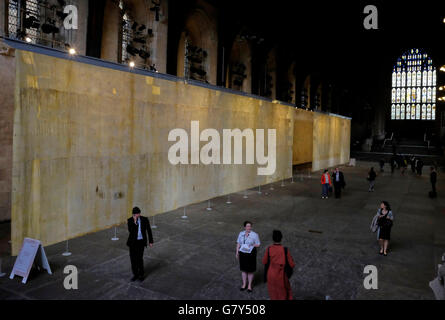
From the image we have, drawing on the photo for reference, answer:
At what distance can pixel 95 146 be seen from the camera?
10141 mm

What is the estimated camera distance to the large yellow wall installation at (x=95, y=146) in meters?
8.26

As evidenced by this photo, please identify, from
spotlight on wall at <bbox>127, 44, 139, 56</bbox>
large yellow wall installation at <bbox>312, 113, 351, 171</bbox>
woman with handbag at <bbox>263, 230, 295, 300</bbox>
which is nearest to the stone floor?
woman with handbag at <bbox>263, 230, 295, 300</bbox>

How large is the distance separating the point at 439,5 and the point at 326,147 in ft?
57.9

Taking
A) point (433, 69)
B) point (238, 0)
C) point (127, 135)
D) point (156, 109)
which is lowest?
point (127, 135)

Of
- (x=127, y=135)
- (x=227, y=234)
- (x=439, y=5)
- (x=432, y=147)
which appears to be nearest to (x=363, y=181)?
(x=227, y=234)

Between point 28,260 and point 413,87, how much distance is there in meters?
62.0

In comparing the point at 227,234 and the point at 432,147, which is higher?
the point at 432,147

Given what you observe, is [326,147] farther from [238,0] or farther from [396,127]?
[396,127]

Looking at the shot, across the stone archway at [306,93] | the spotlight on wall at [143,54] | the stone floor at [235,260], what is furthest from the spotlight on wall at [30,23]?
the stone archway at [306,93]

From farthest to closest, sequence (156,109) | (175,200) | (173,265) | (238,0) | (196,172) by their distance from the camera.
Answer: (238,0) < (196,172) < (175,200) < (156,109) < (173,265)

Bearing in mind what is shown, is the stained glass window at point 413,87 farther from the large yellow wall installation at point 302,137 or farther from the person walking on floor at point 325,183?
the person walking on floor at point 325,183

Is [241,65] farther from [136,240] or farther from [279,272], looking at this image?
[279,272]

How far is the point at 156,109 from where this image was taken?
12.3 metres

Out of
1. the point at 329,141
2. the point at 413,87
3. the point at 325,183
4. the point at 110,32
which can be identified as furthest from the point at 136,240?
the point at 413,87
